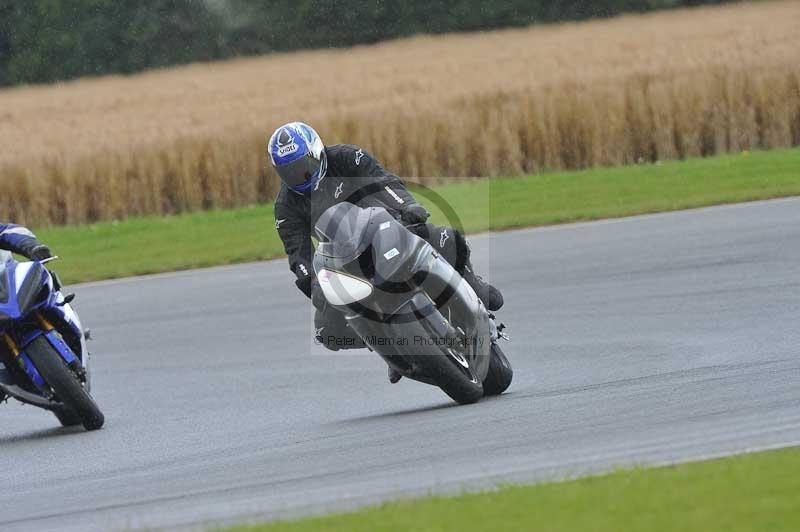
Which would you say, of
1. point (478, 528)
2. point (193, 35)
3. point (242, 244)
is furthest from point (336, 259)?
point (193, 35)

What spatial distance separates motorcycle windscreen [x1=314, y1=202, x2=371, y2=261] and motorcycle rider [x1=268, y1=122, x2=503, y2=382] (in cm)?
32

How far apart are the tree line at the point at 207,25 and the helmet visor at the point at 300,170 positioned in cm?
3093

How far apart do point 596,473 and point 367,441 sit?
76.4 inches

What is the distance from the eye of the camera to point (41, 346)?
8.98 m

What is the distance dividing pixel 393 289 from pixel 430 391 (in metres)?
2.25

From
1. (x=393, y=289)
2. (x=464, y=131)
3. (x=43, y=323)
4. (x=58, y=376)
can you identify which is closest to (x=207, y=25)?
(x=464, y=131)

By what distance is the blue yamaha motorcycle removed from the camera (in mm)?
8922

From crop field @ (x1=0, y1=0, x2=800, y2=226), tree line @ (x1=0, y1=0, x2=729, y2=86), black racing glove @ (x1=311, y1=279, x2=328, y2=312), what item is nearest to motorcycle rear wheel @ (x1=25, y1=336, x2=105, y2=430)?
black racing glove @ (x1=311, y1=279, x2=328, y2=312)

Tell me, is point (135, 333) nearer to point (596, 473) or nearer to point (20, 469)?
point (20, 469)

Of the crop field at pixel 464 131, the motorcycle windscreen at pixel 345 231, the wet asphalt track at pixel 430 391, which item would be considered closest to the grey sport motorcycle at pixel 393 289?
the motorcycle windscreen at pixel 345 231

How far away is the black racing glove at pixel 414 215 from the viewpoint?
26.2 ft

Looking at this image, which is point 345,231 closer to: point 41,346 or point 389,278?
point 389,278

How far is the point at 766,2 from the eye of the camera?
119 feet

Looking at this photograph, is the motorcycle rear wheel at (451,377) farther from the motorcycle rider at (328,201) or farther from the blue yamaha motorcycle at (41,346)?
the blue yamaha motorcycle at (41,346)
